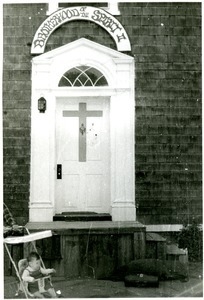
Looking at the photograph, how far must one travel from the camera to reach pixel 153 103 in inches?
272

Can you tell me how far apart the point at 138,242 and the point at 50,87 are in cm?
278

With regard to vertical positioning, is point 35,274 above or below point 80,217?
below

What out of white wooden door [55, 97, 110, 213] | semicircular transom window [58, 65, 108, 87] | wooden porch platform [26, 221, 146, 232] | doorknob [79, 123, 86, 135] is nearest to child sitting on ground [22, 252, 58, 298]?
wooden porch platform [26, 221, 146, 232]

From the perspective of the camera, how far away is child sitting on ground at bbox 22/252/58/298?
17.9 ft

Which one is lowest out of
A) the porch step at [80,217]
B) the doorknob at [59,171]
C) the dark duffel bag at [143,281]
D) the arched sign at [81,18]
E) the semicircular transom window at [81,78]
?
the dark duffel bag at [143,281]

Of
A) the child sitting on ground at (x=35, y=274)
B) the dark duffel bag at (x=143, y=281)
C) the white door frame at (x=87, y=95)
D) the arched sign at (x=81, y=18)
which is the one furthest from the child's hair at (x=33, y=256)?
the arched sign at (x=81, y=18)

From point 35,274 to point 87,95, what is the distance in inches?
114

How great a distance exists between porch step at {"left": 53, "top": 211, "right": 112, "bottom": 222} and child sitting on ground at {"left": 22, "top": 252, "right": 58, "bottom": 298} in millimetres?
1086

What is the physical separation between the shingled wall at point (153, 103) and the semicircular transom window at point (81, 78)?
48cm

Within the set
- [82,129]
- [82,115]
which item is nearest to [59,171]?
[82,129]

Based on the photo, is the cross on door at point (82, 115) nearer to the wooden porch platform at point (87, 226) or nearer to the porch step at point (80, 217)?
the porch step at point (80, 217)

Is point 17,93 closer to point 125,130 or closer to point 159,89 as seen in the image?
point 125,130

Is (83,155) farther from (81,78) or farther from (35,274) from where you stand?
(35,274)

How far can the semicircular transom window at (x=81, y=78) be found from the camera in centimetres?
694
